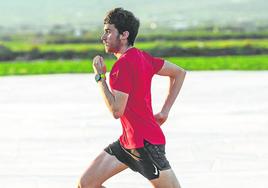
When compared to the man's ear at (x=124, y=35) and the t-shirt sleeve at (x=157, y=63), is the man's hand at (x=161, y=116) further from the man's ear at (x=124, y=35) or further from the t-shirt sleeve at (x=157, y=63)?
the man's ear at (x=124, y=35)

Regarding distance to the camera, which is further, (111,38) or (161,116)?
(161,116)

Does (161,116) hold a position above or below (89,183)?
above

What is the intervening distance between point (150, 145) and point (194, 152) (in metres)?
4.96

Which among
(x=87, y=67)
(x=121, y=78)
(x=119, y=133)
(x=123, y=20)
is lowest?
(x=87, y=67)

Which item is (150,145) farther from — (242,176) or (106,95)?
(242,176)

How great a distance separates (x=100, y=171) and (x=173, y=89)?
910 millimetres

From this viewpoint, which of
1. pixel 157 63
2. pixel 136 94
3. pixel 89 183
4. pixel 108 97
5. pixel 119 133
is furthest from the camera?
pixel 119 133

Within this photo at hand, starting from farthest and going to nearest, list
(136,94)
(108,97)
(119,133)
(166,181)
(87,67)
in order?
(87,67) → (119,133) → (166,181) → (136,94) → (108,97)

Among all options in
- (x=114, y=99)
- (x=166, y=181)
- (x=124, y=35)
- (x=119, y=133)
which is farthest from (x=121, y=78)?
(x=119, y=133)

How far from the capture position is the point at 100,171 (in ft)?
23.6

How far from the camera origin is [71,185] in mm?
9641

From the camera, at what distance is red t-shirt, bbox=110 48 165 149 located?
6.55 meters

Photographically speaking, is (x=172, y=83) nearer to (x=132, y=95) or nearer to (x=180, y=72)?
(x=180, y=72)

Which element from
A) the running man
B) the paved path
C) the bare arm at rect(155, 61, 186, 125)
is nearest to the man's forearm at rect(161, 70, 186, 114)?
Result: the bare arm at rect(155, 61, 186, 125)
